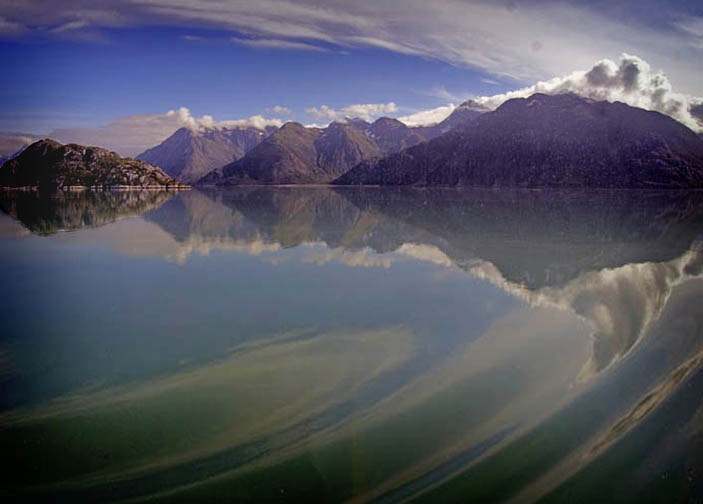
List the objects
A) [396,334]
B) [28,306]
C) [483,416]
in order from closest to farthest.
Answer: [483,416]
[396,334]
[28,306]

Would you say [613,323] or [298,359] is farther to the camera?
[613,323]

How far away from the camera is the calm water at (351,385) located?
10477 millimetres

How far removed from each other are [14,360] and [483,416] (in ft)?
51.4

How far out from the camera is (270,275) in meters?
31.0

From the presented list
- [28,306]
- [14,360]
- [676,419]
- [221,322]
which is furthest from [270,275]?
[676,419]

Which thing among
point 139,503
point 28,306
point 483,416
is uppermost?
point 483,416

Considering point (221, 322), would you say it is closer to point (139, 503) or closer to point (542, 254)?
point (139, 503)

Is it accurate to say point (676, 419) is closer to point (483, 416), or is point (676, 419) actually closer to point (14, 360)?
point (483, 416)

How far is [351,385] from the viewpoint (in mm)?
14727

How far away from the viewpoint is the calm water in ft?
34.4

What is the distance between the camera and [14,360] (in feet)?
54.1

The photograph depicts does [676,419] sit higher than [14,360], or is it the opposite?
[676,419]

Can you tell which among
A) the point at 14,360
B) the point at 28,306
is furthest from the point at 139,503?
the point at 28,306

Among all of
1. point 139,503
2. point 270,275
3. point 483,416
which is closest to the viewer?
point 139,503
